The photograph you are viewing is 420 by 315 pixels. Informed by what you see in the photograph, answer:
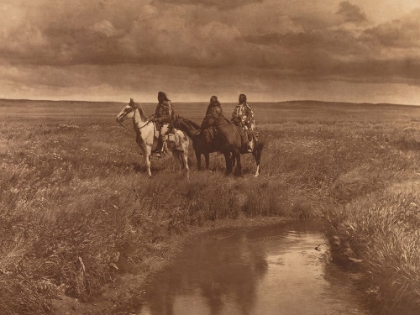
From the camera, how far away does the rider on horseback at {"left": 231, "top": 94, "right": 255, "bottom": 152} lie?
12.4m

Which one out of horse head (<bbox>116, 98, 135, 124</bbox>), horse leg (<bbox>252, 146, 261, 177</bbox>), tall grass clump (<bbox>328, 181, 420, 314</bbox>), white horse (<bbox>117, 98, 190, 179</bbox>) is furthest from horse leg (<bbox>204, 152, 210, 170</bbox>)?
tall grass clump (<bbox>328, 181, 420, 314</bbox>)

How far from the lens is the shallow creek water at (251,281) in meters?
6.42

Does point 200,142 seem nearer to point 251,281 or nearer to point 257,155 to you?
point 257,155

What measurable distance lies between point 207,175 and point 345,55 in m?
4.10

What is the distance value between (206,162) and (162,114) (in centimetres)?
161

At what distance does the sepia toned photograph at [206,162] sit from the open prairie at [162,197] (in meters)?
0.04

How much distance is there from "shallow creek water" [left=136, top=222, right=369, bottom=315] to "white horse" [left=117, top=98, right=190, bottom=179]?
9.61 ft

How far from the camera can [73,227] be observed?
673 cm

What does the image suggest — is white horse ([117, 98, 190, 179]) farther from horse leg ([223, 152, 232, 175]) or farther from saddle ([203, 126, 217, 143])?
horse leg ([223, 152, 232, 175])

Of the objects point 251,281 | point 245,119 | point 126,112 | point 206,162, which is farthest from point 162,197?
point 245,119

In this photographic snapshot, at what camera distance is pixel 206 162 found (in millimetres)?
12328

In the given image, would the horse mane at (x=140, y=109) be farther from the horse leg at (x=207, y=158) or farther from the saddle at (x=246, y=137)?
the saddle at (x=246, y=137)

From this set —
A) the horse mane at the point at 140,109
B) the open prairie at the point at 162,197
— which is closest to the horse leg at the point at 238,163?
the open prairie at the point at 162,197

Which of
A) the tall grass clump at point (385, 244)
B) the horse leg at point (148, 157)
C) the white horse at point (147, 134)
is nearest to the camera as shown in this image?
the tall grass clump at point (385, 244)
